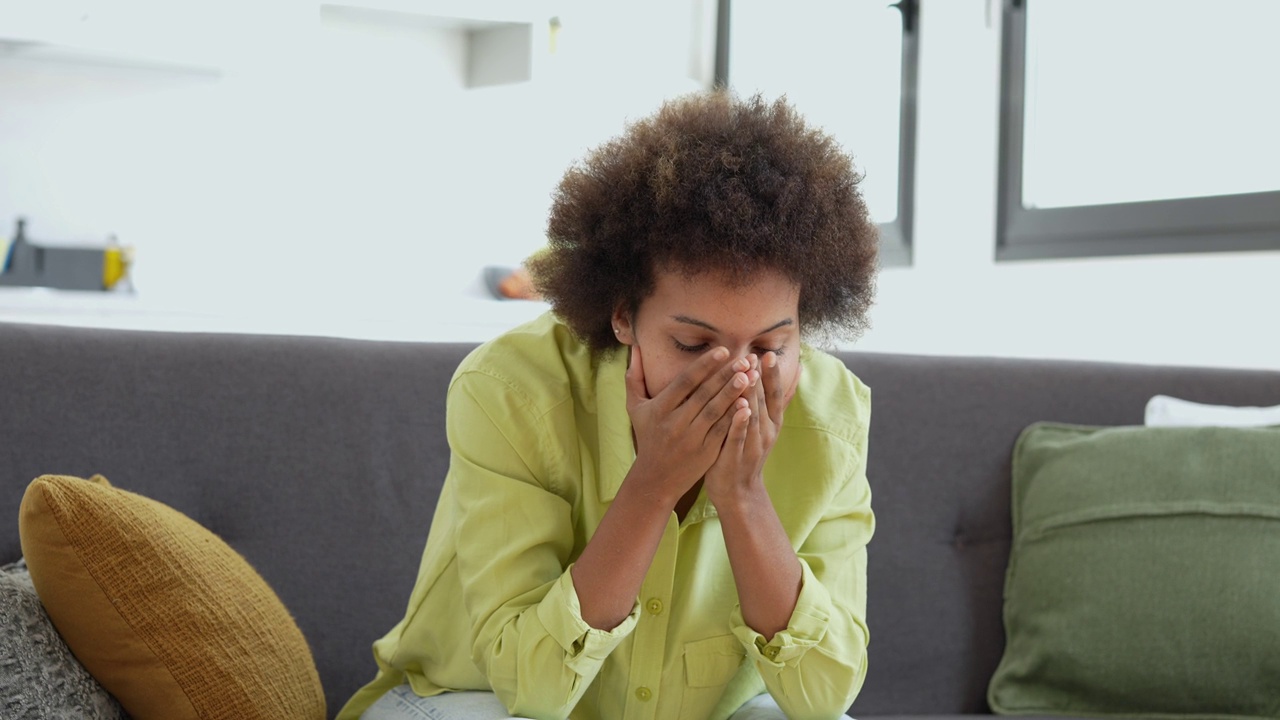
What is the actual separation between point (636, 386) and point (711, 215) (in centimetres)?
19

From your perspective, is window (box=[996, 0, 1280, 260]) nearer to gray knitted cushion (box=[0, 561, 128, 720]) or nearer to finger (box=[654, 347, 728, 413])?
finger (box=[654, 347, 728, 413])

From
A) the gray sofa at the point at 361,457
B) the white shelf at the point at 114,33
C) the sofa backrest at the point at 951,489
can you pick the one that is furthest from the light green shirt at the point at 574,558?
the white shelf at the point at 114,33

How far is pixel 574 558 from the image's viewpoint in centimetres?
151

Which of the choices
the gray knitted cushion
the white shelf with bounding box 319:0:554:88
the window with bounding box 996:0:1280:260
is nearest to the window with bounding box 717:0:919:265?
→ the window with bounding box 996:0:1280:260

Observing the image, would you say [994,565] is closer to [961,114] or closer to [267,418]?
[267,418]

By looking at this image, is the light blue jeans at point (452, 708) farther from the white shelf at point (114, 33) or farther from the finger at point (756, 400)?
the white shelf at point (114, 33)

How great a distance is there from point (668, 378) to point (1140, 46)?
246 cm

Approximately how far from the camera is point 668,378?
4.38 ft

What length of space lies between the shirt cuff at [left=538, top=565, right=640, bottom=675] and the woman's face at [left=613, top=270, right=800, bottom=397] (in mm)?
230

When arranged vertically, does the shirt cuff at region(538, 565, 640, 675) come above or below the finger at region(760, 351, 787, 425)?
A: below

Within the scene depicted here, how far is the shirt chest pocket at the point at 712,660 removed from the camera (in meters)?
1.44

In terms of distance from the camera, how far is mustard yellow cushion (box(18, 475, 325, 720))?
1263 mm

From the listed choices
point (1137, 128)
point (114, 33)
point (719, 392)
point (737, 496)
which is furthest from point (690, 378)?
point (114, 33)

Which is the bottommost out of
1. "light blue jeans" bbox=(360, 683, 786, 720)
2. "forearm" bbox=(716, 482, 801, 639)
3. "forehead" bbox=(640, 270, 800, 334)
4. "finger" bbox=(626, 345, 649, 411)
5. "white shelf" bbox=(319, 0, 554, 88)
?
"light blue jeans" bbox=(360, 683, 786, 720)
